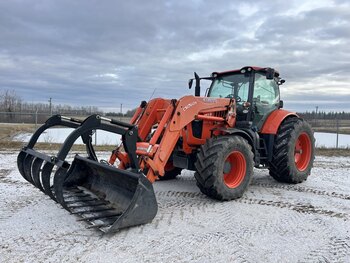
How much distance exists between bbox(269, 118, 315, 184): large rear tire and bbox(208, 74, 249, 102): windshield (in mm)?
1117

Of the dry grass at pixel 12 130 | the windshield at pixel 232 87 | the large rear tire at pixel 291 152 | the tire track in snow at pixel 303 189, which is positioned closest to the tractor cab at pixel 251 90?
the windshield at pixel 232 87

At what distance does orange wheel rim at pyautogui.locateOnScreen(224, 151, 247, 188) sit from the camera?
5.91 meters

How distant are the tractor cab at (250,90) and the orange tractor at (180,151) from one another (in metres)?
0.02

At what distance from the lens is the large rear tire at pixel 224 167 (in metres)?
5.42

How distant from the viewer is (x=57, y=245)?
386cm

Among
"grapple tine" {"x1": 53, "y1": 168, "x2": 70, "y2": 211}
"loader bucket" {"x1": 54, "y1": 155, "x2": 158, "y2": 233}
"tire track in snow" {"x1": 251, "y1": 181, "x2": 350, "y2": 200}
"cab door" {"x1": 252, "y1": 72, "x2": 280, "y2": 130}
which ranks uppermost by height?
"cab door" {"x1": 252, "y1": 72, "x2": 280, "y2": 130}

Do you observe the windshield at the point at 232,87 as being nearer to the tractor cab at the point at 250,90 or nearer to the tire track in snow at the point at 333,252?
the tractor cab at the point at 250,90

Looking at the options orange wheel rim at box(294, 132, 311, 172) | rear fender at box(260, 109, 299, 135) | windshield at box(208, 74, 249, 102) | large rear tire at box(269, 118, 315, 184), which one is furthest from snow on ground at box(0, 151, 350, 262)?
windshield at box(208, 74, 249, 102)

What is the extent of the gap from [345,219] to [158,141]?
3.04m

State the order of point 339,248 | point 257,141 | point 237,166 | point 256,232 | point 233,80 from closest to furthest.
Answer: point 339,248 < point 256,232 < point 237,166 < point 257,141 < point 233,80

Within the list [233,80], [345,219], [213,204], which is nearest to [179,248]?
[213,204]

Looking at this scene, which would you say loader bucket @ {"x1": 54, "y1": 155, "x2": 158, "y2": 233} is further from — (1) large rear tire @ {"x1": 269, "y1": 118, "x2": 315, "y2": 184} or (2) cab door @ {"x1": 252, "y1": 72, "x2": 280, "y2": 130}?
(1) large rear tire @ {"x1": 269, "y1": 118, "x2": 315, "y2": 184}

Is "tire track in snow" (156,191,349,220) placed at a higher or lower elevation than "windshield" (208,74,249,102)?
lower

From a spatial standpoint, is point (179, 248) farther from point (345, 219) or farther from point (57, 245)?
point (345, 219)
